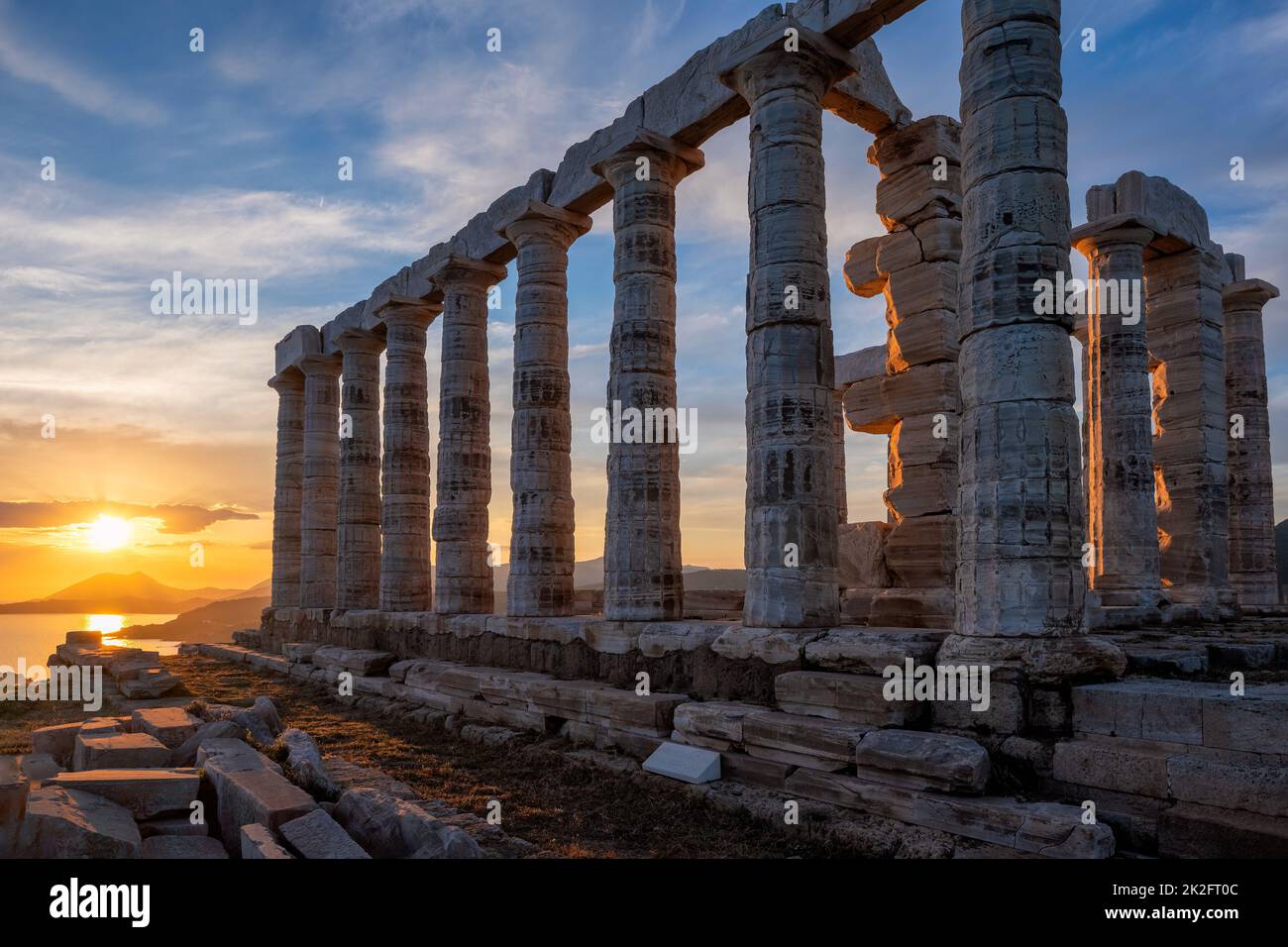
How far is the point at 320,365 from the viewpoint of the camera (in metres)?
26.5

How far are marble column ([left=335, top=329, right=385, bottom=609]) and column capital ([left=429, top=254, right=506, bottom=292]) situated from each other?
5.22 m

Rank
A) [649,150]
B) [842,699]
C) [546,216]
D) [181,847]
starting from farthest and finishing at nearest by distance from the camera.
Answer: [546,216] < [649,150] < [842,699] < [181,847]

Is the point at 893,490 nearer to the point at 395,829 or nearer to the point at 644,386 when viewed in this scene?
the point at 644,386

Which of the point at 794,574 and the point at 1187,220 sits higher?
the point at 1187,220

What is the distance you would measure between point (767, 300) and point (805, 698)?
16.6ft

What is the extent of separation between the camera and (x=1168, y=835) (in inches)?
283

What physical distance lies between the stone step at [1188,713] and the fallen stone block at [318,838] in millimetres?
6331

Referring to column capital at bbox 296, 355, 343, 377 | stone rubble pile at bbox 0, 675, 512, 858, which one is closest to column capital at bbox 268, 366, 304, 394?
column capital at bbox 296, 355, 343, 377

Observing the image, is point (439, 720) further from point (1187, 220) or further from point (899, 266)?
point (1187, 220)

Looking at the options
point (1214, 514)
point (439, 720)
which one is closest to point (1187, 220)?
point (1214, 514)

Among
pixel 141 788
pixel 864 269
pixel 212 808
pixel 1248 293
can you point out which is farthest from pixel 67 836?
pixel 1248 293

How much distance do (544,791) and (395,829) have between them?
3.36 meters

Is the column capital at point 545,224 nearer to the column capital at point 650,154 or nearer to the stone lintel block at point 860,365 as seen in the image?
the column capital at point 650,154

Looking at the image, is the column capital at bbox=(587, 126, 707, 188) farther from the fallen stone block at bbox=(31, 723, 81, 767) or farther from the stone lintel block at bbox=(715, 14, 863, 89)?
the fallen stone block at bbox=(31, 723, 81, 767)
